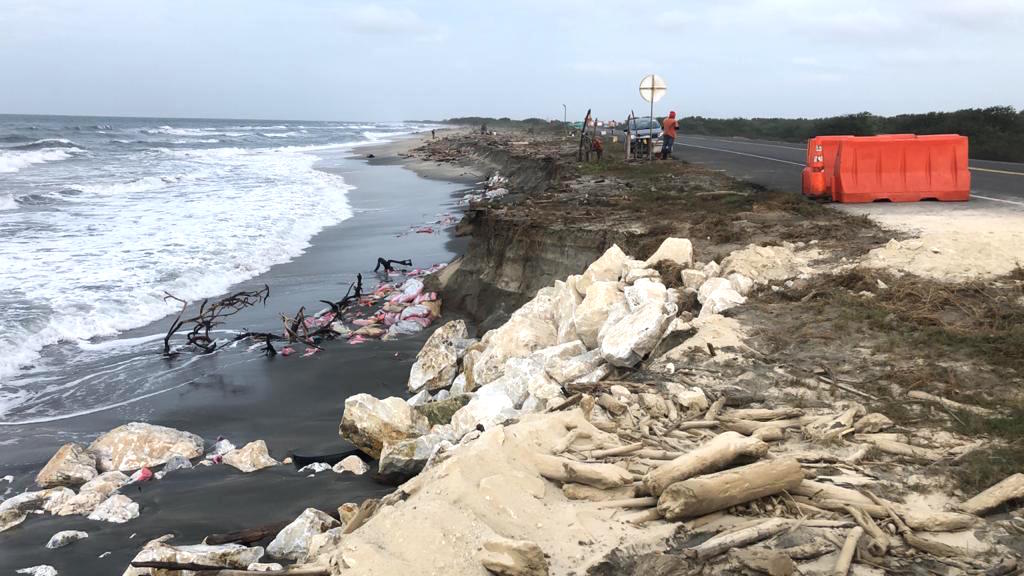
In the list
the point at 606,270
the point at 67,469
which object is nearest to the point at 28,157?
the point at 67,469

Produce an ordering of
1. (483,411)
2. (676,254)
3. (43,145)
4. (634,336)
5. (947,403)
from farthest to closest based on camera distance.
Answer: (43,145) → (676,254) → (483,411) → (634,336) → (947,403)

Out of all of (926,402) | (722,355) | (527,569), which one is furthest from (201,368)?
(926,402)

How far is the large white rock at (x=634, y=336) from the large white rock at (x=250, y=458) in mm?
2995

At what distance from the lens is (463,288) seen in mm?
11516

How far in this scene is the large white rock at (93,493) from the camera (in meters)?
5.20

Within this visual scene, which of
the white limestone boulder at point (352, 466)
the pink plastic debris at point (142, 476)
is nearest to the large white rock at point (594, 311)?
Answer: the white limestone boulder at point (352, 466)

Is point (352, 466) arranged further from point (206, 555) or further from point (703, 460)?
point (703, 460)

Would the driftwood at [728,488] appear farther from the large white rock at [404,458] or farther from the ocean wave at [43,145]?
the ocean wave at [43,145]

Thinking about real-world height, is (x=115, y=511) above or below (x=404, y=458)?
below

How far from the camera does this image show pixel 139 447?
6.14m

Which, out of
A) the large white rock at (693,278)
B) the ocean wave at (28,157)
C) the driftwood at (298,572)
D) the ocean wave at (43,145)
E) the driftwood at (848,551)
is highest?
the ocean wave at (43,145)

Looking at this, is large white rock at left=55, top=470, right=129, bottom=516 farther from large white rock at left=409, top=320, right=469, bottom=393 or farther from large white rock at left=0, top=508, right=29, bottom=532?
large white rock at left=409, top=320, right=469, bottom=393

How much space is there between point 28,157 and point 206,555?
4612cm

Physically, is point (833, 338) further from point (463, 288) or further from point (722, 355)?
point (463, 288)
